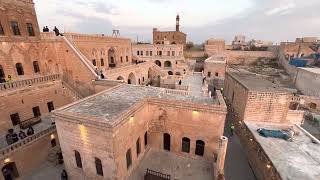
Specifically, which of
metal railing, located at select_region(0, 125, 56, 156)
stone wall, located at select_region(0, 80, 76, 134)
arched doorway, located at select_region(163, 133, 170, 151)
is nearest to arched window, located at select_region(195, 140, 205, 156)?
arched doorway, located at select_region(163, 133, 170, 151)

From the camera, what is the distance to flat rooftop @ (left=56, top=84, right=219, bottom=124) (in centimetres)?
1080

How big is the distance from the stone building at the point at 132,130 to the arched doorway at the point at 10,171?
176 inches

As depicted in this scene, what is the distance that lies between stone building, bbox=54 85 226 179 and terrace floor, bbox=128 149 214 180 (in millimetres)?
159

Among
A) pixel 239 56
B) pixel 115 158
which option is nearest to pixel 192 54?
pixel 239 56

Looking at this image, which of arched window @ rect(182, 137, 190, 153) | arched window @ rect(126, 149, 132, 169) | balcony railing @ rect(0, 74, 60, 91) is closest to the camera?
arched window @ rect(126, 149, 132, 169)

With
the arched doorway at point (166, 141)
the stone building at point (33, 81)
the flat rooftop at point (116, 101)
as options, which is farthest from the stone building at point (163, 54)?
the arched doorway at point (166, 141)

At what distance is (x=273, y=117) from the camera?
657 inches

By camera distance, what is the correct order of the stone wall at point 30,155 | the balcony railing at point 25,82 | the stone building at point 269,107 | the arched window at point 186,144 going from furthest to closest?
the stone building at point 269,107
the balcony railing at point 25,82
the arched window at point 186,144
the stone wall at point 30,155

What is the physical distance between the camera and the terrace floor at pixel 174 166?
12.1 m

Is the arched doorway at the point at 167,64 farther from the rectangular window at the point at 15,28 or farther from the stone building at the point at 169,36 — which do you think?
the rectangular window at the point at 15,28

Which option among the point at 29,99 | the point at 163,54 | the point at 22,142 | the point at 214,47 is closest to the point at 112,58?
the point at 29,99

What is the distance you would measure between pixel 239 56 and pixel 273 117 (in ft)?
147

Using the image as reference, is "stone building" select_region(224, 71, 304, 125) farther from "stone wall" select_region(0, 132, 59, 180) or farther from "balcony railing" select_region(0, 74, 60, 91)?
"balcony railing" select_region(0, 74, 60, 91)

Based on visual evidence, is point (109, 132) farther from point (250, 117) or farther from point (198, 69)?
point (198, 69)
